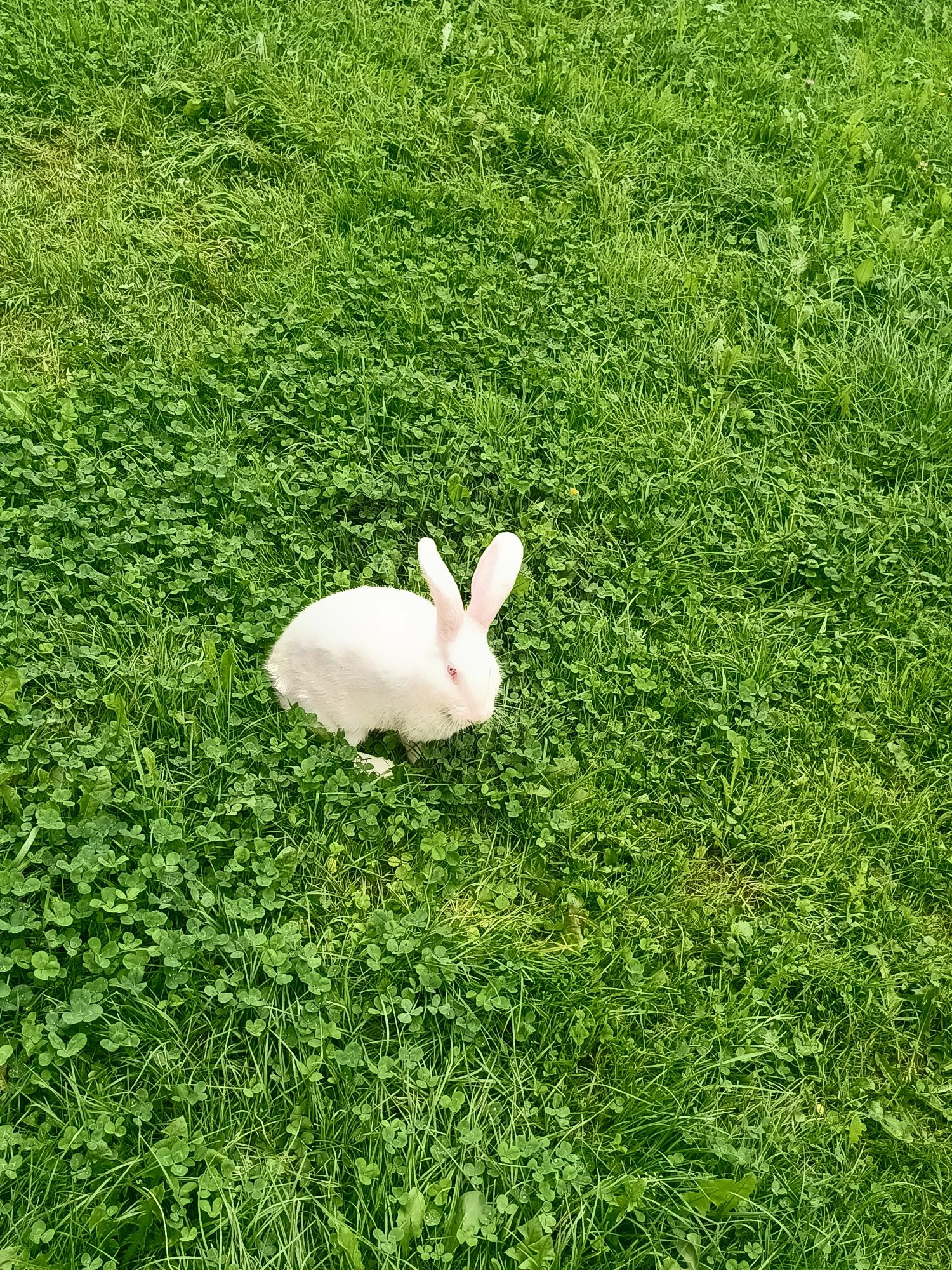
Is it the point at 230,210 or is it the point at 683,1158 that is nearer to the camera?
the point at 683,1158

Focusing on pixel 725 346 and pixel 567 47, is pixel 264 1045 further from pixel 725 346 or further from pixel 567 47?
pixel 567 47

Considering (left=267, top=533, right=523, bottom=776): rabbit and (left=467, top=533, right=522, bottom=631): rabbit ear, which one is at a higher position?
(left=467, top=533, right=522, bottom=631): rabbit ear

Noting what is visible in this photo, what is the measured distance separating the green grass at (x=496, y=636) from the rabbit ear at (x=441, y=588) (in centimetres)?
55

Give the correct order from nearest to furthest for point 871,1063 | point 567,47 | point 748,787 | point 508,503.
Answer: point 871,1063 < point 748,787 < point 508,503 < point 567,47

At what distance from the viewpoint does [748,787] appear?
11.3 ft

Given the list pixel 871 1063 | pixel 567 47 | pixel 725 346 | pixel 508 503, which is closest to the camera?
pixel 871 1063

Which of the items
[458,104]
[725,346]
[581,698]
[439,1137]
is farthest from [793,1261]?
[458,104]

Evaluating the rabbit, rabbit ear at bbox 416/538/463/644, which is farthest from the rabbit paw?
rabbit ear at bbox 416/538/463/644

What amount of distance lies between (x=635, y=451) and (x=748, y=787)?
1.48 meters

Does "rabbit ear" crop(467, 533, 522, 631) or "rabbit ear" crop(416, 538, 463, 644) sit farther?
"rabbit ear" crop(467, 533, 522, 631)

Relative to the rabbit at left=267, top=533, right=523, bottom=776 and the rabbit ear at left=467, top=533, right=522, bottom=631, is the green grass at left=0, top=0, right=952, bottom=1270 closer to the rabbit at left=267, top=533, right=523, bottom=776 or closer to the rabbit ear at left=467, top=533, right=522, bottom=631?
the rabbit at left=267, top=533, right=523, bottom=776

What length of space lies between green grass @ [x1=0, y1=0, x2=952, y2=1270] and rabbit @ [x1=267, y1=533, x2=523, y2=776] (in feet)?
0.56

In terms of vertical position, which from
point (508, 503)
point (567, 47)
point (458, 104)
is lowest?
point (508, 503)

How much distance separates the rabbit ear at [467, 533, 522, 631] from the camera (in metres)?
3.05
